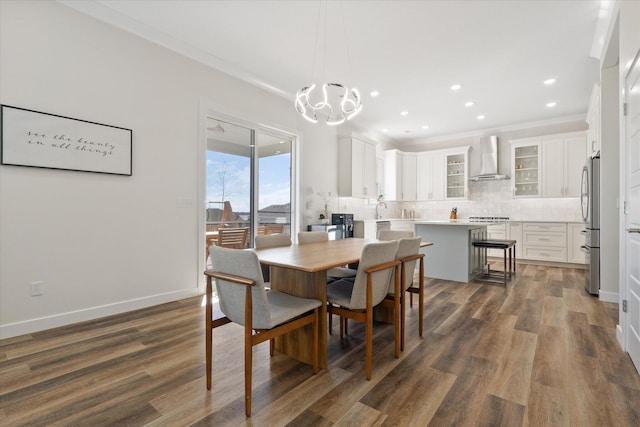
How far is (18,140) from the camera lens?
2.49 m

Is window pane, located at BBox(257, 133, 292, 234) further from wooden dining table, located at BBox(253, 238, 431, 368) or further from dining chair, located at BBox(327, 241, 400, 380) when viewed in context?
dining chair, located at BBox(327, 241, 400, 380)

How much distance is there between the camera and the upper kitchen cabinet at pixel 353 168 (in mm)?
5832

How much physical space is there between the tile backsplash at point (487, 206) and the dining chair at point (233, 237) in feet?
5.06

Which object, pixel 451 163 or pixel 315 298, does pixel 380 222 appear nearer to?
pixel 451 163

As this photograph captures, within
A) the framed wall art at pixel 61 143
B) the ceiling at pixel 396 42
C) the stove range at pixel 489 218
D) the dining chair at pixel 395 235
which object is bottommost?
the dining chair at pixel 395 235

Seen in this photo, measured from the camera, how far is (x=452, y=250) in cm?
449

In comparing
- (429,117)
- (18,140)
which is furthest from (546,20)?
(18,140)

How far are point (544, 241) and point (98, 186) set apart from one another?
6.82 meters

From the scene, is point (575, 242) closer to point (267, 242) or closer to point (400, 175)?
point (400, 175)

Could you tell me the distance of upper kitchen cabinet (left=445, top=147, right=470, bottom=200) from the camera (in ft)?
22.7

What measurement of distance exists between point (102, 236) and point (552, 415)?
11.7 ft

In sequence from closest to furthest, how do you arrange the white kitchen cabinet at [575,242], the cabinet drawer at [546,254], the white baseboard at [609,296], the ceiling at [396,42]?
the ceiling at [396,42]
the white baseboard at [609,296]
the white kitchen cabinet at [575,242]
the cabinet drawer at [546,254]

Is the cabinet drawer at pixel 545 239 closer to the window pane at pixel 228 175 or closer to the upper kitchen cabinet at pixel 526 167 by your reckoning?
the upper kitchen cabinet at pixel 526 167

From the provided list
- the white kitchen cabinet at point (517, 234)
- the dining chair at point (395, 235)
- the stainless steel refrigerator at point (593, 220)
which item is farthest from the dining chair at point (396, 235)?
the white kitchen cabinet at point (517, 234)
